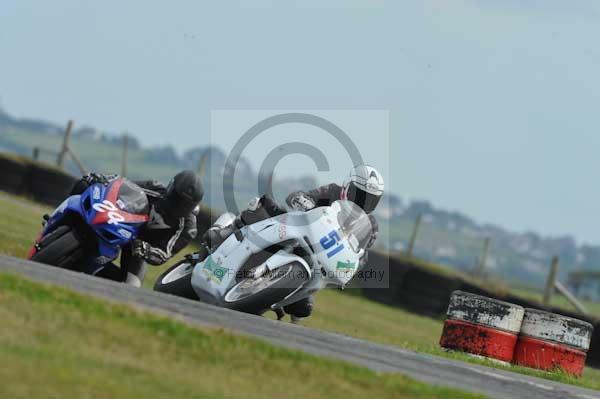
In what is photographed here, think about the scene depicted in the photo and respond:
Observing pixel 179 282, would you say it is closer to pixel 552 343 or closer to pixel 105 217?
pixel 105 217

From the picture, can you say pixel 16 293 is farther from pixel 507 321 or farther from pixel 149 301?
pixel 507 321

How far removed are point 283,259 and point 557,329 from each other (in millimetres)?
3857

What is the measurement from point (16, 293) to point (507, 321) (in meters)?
6.84

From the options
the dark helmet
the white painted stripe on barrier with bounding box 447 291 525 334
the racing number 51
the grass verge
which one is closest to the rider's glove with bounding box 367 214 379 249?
the racing number 51

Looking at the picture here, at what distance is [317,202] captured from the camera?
40.9 ft

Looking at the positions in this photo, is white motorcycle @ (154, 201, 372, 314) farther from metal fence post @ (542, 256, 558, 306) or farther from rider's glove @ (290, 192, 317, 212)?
metal fence post @ (542, 256, 558, 306)

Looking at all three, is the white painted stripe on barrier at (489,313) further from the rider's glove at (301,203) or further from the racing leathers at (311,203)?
the rider's glove at (301,203)

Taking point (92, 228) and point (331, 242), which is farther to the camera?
point (92, 228)

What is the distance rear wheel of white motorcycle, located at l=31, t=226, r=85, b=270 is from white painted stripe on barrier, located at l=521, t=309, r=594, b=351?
4972 mm

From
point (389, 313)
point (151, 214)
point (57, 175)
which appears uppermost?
point (151, 214)

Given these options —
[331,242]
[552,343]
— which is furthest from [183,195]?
[552,343]

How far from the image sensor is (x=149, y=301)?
952 cm

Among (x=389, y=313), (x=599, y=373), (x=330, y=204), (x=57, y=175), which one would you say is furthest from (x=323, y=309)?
(x=330, y=204)

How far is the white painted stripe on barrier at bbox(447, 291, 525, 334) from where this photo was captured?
13711mm
